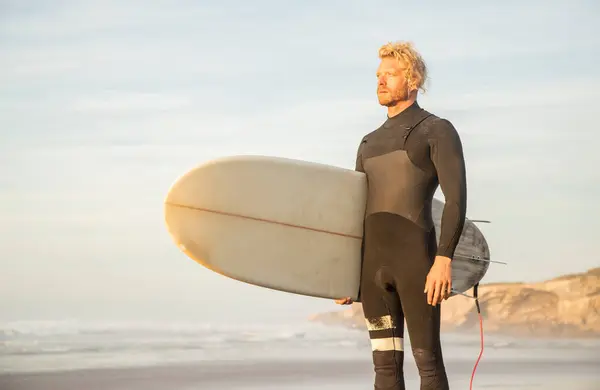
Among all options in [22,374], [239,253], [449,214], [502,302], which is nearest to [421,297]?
[449,214]

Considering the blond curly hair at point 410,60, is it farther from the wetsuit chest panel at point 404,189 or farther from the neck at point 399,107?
the wetsuit chest panel at point 404,189

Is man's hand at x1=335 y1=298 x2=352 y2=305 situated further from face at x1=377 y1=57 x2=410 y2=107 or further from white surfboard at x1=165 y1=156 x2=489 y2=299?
face at x1=377 y1=57 x2=410 y2=107

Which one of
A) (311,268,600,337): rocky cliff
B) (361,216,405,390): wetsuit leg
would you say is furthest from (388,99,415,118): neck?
(311,268,600,337): rocky cliff

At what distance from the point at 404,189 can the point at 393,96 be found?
35cm

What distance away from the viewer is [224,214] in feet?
12.5

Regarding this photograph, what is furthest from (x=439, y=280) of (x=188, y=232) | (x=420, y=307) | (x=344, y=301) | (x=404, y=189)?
(x=188, y=232)

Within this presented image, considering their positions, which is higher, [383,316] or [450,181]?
[450,181]

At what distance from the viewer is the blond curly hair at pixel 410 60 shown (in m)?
3.50

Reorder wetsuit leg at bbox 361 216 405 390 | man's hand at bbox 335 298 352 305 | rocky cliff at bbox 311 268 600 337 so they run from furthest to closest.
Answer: rocky cliff at bbox 311 268 600 337, man's hand at bbox 335 298 352 305, wetsuit leg at bbox 361 216 405 390

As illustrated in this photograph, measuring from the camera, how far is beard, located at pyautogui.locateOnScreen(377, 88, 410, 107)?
3.51m

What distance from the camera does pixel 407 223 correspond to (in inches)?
134

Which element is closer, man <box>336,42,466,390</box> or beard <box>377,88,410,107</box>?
man <box>336,42,466,390</box>

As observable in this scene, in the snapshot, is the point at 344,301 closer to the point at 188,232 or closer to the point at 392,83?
the point at 188,232

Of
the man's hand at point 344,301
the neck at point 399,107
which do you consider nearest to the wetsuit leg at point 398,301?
the man's hand at point 344,301
